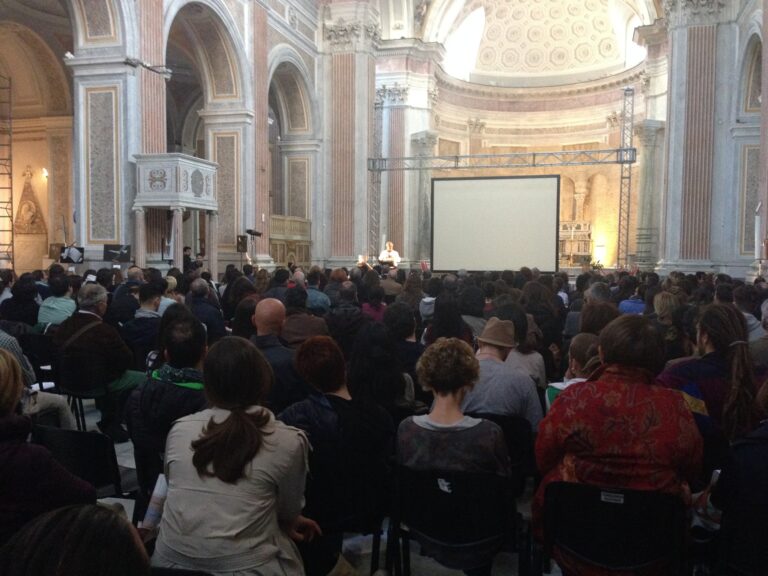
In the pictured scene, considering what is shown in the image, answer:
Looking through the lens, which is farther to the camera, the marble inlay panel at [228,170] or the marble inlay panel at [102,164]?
the marble inlay panel at [228,170]

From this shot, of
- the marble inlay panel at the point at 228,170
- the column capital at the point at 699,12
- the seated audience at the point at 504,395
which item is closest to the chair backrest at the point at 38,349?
the seated audience at the point at 504,395

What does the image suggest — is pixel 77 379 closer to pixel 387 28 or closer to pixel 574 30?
pixel 387 28

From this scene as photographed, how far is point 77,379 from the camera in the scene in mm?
4848

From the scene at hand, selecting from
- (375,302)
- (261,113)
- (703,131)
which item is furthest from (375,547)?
(703,131)

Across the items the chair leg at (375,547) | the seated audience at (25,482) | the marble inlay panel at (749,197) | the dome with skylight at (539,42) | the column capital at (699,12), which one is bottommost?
the chair leg at (375,547)

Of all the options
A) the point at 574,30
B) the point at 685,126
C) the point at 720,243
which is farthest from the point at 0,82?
the point at 574,30

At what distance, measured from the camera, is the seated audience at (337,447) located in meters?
2.92

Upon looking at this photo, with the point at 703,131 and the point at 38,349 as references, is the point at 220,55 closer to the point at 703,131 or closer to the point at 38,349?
the point at 703,131

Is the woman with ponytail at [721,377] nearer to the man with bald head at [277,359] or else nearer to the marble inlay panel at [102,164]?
the man with bald head at [277,359]

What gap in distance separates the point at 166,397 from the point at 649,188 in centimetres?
2281

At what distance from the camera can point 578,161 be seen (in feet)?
85.4

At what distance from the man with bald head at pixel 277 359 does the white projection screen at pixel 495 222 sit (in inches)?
645

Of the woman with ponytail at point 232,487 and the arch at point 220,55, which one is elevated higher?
the arch at point 220,55

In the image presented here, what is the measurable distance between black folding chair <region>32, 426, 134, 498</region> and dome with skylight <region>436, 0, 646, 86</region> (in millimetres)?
27595
